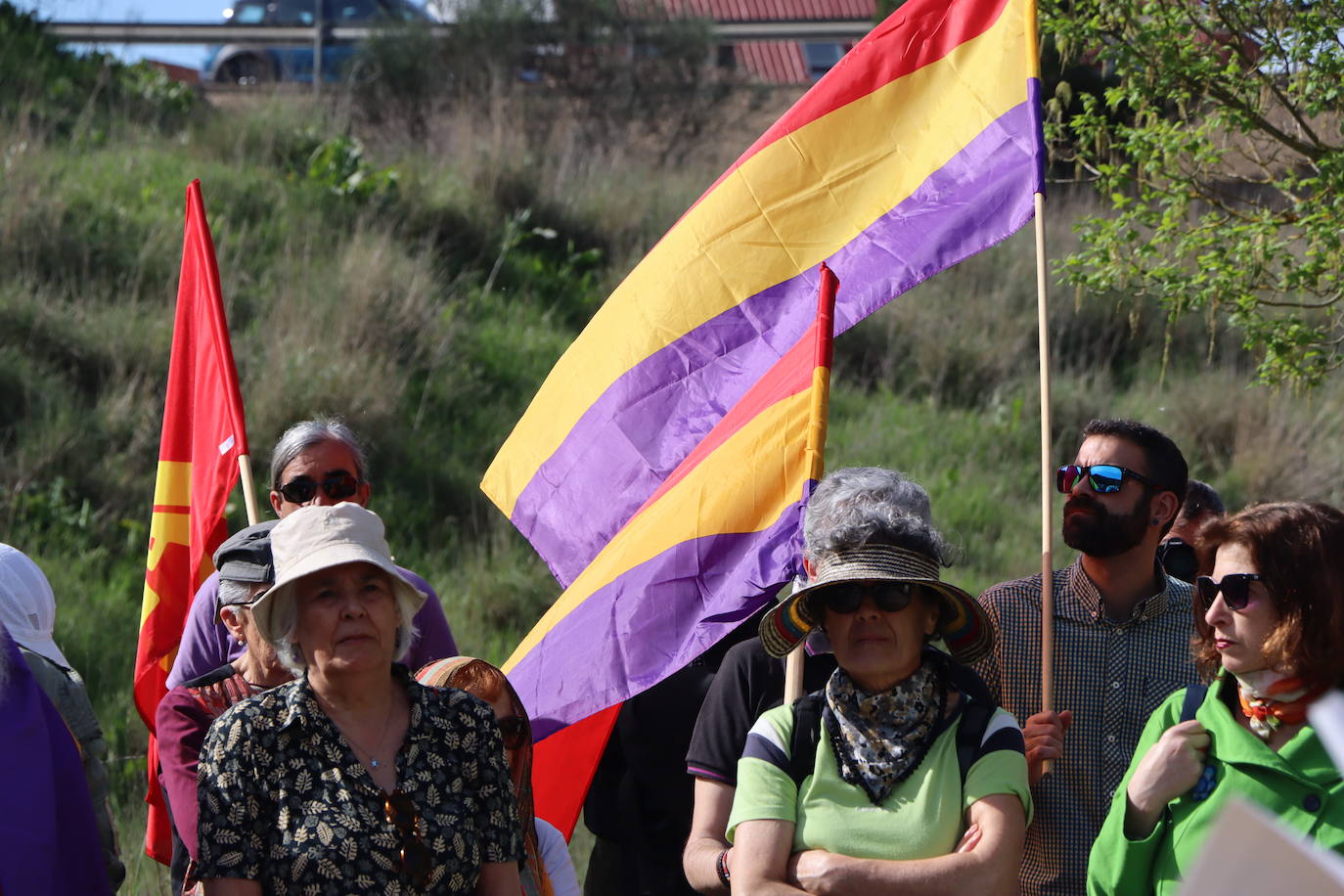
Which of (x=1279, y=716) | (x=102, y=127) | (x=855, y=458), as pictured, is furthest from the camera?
(x=102, y=127)

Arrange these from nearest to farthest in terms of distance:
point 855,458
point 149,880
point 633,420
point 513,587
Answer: point 633,420, point 149,880, point 513,587, point 855,458

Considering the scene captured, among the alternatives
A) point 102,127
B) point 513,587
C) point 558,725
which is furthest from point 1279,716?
point 102,127

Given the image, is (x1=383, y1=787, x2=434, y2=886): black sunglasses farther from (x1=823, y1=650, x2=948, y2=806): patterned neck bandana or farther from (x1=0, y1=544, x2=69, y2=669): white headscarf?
(x1=0, y1=544, x2=69, y2=669): white headscarf

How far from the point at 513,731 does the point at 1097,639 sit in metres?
1.50

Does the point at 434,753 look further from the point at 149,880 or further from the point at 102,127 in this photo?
the point at 102,127

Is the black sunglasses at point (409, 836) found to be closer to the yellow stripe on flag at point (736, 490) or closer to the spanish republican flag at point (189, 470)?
the yellow stripe on flag at point (736, 490)

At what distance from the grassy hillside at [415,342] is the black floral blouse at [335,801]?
410 centimetres

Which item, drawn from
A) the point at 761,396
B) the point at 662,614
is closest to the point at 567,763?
the point at 662,614

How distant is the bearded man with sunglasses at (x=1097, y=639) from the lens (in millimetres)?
4023

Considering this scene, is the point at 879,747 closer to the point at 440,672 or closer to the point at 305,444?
the point at 440,672

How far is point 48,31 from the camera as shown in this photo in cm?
1456

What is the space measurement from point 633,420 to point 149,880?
2.92m

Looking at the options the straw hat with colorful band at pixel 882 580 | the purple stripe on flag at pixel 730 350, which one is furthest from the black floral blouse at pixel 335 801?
the purple stripe on flag at pixel 730 350

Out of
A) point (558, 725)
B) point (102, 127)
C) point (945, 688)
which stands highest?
point (102, 127)
